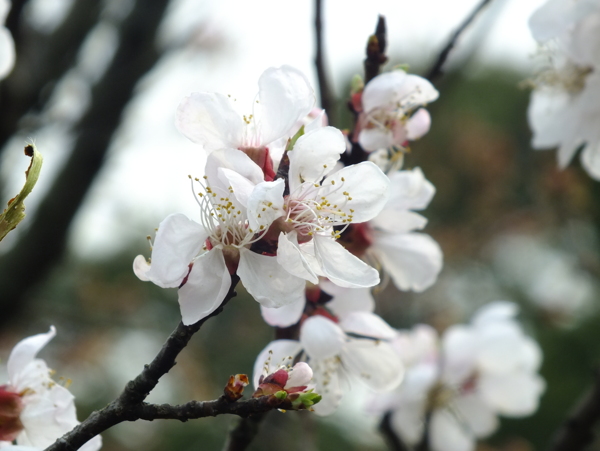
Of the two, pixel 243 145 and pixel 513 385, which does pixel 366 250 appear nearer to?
pixel 243 145

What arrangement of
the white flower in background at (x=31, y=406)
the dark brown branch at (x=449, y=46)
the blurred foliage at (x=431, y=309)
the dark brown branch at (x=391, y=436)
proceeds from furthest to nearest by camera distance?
1. the blurred foliage at (x=431, y=309)
2. the dark brown branch at (x=391, y=436)
3. the dark brown branch at (x=449, y=46)
4. the white flower in background at (x=31, y=406)

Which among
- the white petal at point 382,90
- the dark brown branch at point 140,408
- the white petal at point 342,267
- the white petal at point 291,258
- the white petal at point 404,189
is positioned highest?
the white petal at point 382,90

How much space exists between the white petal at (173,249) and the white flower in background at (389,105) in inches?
9.1

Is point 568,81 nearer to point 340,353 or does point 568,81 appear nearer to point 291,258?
point 340,353

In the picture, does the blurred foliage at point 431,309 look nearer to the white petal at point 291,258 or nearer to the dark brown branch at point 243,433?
the dark brown branch at point 243,433

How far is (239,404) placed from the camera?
450 mm

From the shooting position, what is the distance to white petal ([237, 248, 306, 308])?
484mm

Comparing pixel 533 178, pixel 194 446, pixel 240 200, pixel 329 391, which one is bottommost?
pixel 194 446

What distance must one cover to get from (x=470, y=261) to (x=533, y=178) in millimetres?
1862

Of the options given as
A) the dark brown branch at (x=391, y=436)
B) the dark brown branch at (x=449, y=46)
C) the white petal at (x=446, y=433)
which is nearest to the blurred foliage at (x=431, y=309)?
the white petal at (x=446, y=433)

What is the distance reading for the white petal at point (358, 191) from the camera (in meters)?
0.53

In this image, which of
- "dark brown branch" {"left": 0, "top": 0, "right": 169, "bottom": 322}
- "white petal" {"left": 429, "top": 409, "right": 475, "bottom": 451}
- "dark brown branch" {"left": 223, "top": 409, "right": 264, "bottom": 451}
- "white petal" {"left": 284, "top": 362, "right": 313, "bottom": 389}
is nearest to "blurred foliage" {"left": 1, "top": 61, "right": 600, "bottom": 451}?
"dark brown branch" {"left": 0, "top": 0, "right": 169, "bottom": 322}

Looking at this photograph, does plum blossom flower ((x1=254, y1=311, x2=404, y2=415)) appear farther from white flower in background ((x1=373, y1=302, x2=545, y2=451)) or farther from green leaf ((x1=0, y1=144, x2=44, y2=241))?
white flower in background ((x1=373, y1=302, x2=545, y2=451))

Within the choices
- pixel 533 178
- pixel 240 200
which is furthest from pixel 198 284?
pixel 533 178
